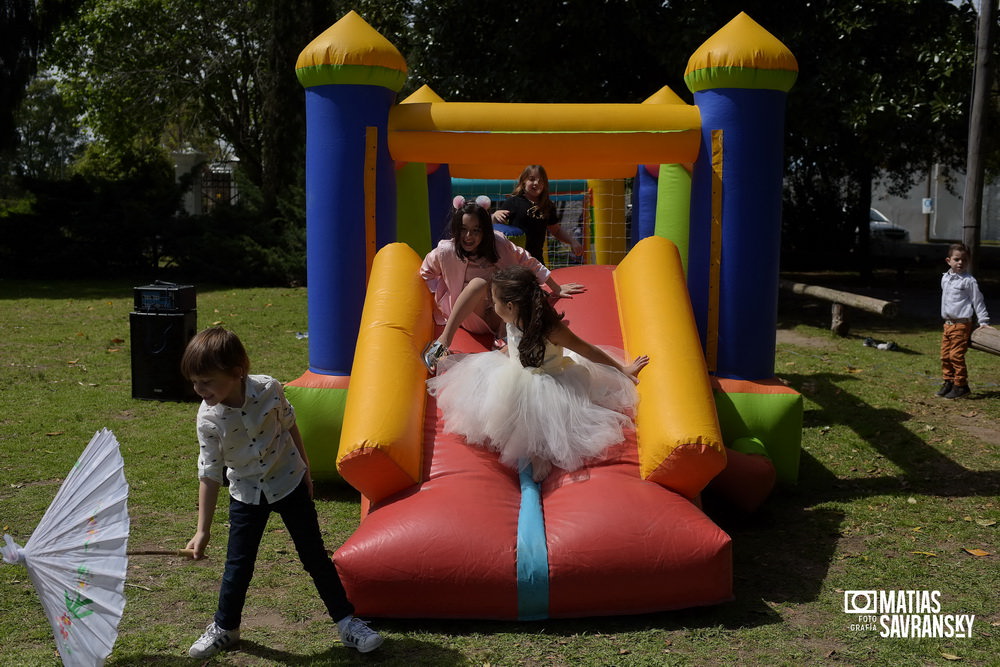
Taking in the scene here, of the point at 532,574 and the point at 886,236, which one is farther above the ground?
the point at 886,236

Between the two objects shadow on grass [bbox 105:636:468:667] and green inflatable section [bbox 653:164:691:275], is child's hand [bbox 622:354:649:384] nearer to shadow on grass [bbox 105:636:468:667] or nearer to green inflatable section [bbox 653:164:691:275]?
green inflatable section [bbox 653:164:691:275]

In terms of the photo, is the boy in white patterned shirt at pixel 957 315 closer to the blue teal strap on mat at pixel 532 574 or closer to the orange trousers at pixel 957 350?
the orange trousers at pixel 957 350

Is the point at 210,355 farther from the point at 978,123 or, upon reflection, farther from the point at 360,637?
the point at 978,123

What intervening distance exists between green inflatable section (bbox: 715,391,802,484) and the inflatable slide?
26.7 inches

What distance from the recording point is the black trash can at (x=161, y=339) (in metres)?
8.20

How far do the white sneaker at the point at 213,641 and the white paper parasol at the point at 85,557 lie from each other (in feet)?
2.10

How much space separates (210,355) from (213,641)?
3.75 feet

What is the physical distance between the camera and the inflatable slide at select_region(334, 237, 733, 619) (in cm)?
385

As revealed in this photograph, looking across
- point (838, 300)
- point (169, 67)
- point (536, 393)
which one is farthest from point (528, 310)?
point (169, 67)

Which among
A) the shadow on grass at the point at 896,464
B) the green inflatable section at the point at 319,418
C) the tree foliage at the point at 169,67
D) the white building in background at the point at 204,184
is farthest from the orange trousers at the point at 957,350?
the white building in background at the point at 204,184

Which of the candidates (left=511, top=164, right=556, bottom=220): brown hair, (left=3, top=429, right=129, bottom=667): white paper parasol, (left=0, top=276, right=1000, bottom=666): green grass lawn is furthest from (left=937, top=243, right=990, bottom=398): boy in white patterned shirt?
(left=3, top=429, right=129, bottom=667): white paper parasol

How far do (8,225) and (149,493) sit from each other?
15.5 meters

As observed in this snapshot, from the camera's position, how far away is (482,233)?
217 inches

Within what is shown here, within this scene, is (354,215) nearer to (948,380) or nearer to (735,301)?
(735,301)
